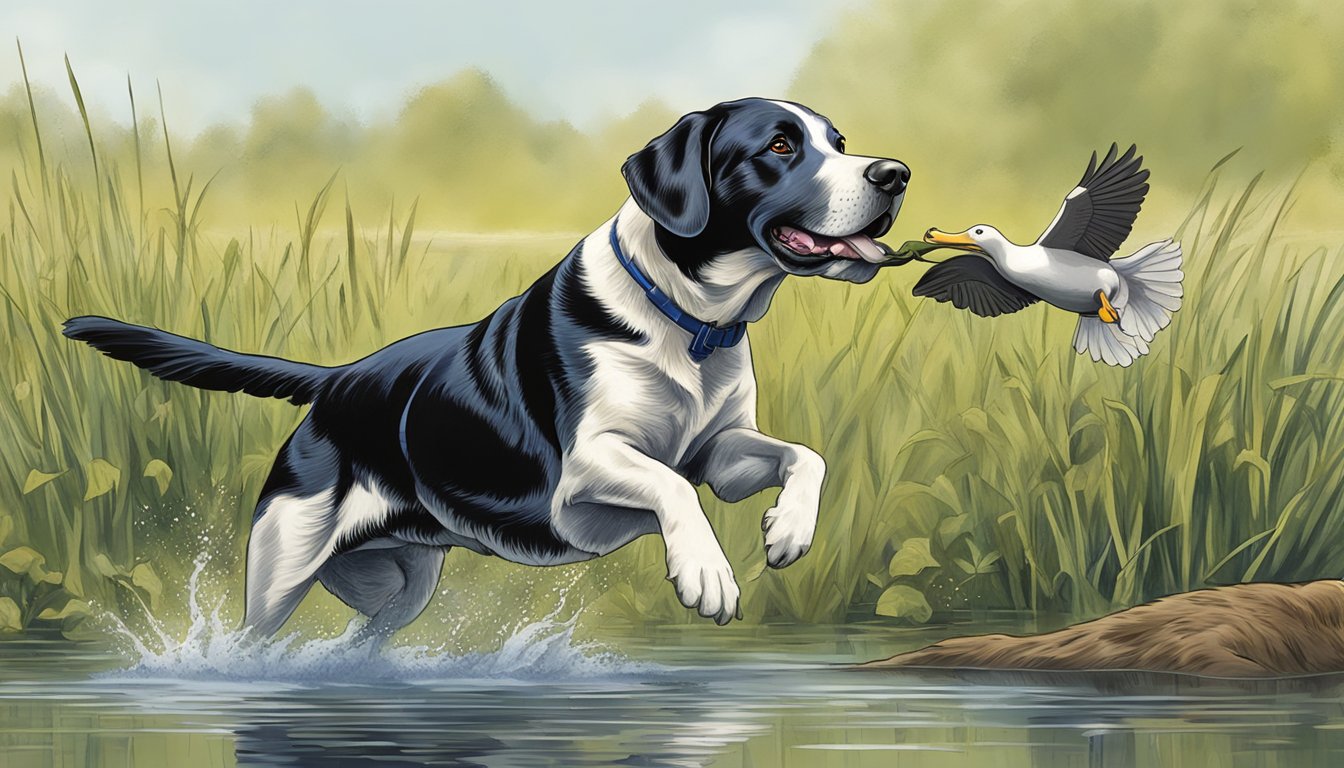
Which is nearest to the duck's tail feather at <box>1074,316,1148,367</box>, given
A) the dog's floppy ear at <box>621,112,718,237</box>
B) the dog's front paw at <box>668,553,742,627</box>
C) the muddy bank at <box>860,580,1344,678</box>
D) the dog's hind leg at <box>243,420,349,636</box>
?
the muddy bank at <box>860,580,1344,678</box>

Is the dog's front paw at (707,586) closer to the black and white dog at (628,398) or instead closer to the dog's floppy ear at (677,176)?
the black and white dog at (628,398)

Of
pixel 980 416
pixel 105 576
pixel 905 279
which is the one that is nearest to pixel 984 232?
pixel 980 416

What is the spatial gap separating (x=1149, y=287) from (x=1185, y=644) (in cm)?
113

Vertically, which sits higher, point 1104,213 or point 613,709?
point 1104,213

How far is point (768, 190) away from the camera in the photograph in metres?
5.03

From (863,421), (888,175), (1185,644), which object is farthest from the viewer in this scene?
(863,421)

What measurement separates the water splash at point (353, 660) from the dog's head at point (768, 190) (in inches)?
55.0

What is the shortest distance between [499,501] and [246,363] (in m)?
1.11

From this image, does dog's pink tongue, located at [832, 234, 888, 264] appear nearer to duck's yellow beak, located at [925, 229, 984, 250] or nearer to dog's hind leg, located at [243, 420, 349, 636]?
duck's yellow beak, located at [925, 229, 984, 250]

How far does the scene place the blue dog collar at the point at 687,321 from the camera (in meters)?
5.05

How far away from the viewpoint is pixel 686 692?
500 centimetres

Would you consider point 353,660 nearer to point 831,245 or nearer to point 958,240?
point 831,245

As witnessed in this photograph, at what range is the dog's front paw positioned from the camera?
176 inches

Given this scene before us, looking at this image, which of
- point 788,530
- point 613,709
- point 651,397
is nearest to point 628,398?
point 651,397
